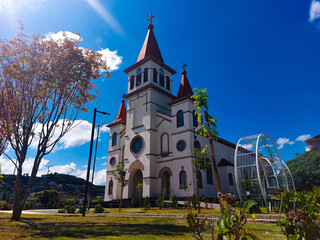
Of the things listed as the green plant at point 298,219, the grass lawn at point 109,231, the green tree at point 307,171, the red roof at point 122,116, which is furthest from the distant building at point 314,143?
the green plant at point 298,219

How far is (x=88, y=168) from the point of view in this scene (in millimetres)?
15984

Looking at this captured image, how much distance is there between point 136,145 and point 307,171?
103 ft

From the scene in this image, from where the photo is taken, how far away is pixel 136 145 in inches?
1292

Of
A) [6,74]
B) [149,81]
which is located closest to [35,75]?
[6,74]

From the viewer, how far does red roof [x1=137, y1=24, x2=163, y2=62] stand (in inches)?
1445

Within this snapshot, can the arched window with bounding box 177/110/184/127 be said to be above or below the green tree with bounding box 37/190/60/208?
above

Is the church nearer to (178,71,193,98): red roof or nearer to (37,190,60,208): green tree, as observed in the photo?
(178,71,193,98): red roof

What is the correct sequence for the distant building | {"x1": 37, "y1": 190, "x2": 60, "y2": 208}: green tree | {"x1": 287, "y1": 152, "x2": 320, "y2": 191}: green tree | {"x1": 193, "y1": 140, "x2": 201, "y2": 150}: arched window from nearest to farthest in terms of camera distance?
{"x1": 193, "y1": 140, "x2": 201, "y2": 150}: arched window < {"x1": 287, "y1": 152, "x2": 320, "y2": 191}: green tree < {"x1": 37, "y1": 190, "x2": 60, "y2": 208}: green tree < the distant building

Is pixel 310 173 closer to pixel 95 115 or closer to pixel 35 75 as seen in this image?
pixel 95 115

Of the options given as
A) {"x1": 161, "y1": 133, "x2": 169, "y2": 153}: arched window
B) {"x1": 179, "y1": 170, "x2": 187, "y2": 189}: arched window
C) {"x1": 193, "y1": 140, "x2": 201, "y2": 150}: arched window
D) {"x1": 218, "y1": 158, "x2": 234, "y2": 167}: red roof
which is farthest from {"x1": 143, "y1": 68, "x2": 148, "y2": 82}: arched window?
{"x1": 218, "y1": 158, "x2": 234, "y2": 167}: red roof

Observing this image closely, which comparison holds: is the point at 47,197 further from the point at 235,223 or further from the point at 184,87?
the point at 235,223

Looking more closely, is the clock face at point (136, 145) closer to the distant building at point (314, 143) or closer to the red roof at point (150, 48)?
the red roof at point (150, 48)

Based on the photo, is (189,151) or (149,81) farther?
(149,81)

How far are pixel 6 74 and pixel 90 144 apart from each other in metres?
7.35
